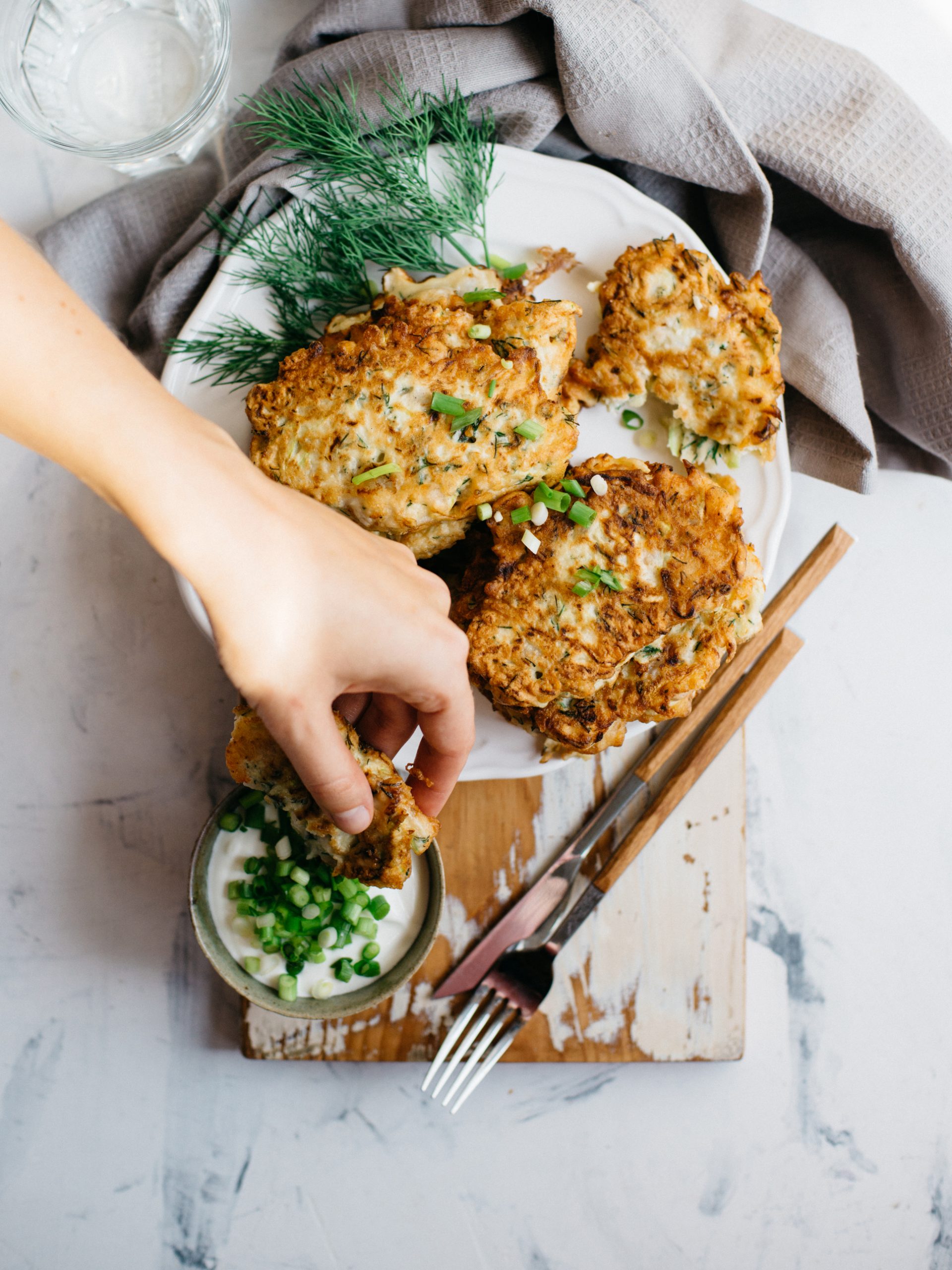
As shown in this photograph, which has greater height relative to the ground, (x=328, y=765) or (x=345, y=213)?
(x=345, y=213)

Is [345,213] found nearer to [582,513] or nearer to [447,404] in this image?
[447,404]

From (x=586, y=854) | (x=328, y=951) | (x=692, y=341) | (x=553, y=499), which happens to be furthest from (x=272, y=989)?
(x=692, y=341)

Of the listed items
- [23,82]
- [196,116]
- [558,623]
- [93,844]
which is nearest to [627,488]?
[558,623]

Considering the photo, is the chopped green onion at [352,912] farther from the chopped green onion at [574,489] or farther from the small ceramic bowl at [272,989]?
the chopped green onion at [574,489]

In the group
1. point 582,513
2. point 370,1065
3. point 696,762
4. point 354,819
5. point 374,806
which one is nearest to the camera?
point 354,819

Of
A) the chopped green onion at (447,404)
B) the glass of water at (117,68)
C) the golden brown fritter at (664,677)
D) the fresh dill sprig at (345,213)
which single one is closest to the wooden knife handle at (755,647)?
the golden brown fritter at (664,677)

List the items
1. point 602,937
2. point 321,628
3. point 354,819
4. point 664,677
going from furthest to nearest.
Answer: point 602,937 < point 664,677 < point 354,819 < point 321,628
